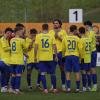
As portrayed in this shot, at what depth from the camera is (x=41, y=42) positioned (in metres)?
16.8

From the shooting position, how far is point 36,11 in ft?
206

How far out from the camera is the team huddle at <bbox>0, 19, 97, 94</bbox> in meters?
16.6

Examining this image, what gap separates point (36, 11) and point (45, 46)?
46.3m

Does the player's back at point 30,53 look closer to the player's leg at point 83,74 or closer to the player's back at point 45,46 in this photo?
the player's back at point 45,46

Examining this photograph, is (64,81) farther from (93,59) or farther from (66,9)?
(66,9)

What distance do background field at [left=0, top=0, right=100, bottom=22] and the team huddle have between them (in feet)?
124

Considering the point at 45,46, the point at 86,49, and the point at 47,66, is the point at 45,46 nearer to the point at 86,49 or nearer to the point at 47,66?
the point at 47,66

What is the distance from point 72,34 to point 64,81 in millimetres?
1801

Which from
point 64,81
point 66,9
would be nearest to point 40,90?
point 64,81

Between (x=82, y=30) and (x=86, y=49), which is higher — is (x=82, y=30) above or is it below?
above

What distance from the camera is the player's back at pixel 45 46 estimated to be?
659 inches

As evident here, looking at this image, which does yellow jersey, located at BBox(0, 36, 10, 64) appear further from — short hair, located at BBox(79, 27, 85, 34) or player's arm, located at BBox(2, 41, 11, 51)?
short hair, located at BBox(79, 27, 85, 34)

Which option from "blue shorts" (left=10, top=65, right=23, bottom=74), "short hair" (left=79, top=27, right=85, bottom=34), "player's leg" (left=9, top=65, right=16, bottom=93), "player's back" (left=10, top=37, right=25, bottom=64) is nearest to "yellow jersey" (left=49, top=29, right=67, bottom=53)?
"short hair" (left=79, top=27, right=85, bottom=34)

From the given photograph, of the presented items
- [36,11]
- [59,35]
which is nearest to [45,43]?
[59,35]
